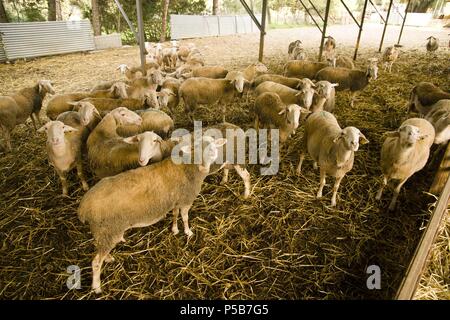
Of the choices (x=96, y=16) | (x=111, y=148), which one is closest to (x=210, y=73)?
(x=111, y=148)

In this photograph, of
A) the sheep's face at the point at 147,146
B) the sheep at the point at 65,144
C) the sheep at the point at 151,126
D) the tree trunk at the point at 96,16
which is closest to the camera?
the sheep's face at the point at 147,146

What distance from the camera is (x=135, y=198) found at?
255cm

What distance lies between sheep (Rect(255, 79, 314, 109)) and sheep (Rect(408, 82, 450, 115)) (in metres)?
1.98

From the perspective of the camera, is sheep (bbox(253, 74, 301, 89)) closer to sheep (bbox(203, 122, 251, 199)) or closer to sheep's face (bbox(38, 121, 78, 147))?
sheep (bbox(203, 122, 251, 199))

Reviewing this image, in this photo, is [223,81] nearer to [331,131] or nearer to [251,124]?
[251,124]

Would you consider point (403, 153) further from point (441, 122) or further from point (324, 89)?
point (324, 89)

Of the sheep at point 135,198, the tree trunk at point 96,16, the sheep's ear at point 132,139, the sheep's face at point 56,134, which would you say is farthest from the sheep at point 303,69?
the tree trunk at point 96,16

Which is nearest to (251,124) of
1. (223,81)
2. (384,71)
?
(223,81)

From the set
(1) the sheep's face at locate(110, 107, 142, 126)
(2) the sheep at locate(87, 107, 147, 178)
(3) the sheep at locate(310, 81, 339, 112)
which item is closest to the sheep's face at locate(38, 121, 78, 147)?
(2) the sheep at locate(87, 107, 147, 178)

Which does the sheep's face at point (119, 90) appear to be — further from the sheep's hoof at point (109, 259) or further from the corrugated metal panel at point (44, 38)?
the corrugated metal panel at point (44, 38)

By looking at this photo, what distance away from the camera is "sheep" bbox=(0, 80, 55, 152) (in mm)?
4652

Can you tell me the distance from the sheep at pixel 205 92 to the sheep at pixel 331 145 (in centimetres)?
208

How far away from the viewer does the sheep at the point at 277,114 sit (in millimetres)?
4090
